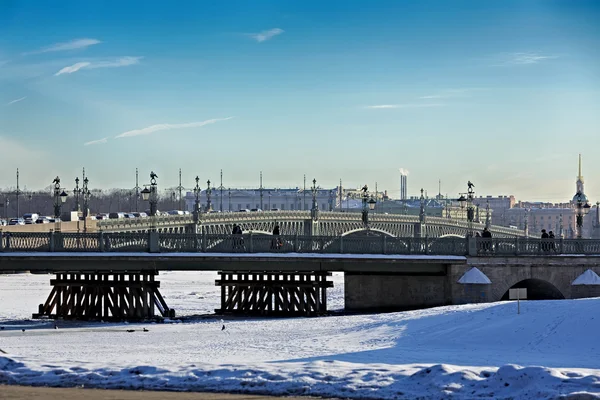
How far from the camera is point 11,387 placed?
2555 cm

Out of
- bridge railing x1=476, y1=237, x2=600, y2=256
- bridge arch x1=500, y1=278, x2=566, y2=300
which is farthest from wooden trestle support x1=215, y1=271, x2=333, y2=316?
bridge arch x1=500, y1=278, x2=566, y2=300

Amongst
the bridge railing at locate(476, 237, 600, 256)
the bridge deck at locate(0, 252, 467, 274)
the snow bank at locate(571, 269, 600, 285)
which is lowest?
the snow bank at locate(571, 269, 600, 285)

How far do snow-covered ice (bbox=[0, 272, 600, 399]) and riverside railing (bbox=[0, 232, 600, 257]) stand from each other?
300 centimetres

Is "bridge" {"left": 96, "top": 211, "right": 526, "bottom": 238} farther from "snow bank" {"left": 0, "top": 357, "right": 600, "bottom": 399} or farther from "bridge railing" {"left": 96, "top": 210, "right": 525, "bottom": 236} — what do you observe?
"snow bank" {"left": 0, "top": 357, "right": 600, "bottom": 399}

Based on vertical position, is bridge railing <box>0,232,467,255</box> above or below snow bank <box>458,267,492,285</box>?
above

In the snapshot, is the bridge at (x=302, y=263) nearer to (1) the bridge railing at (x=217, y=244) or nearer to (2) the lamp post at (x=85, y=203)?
(1) the bridge railing at (x=217, y=244)

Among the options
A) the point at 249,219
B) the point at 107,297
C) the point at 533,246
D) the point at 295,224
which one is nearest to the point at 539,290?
the point at 533,246

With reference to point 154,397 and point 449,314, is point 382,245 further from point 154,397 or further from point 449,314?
point 154,397

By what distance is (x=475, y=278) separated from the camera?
157 ft

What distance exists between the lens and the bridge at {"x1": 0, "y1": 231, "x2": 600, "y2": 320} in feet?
152

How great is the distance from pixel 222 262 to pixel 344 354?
17.2 meters

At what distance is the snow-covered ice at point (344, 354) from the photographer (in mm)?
24812

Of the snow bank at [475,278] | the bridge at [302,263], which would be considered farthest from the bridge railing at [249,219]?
the snow bank at [475,278]

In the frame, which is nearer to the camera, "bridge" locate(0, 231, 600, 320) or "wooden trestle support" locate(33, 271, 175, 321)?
"bridge" locate(0, 231, 600, 320)
